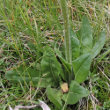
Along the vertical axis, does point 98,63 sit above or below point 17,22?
below

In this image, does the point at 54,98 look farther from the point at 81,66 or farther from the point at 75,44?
the point at 75,44

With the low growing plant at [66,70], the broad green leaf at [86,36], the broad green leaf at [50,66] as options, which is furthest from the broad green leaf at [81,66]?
the broad green leaf at [86,36]

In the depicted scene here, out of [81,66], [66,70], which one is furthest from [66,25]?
[66,70]

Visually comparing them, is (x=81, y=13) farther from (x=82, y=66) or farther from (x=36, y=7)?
(x=82, y=66)

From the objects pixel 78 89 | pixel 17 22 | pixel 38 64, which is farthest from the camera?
pixel 17 22

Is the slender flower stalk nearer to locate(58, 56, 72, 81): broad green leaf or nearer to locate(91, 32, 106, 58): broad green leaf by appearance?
locate(58, 56, 72, 81): broad green leaf

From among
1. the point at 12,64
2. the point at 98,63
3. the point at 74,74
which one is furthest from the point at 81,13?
the point at 12,64

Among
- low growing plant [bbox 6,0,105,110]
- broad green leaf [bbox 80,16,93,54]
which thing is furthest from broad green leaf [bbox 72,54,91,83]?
broad green leaf [bbox 80,16,93,54]
